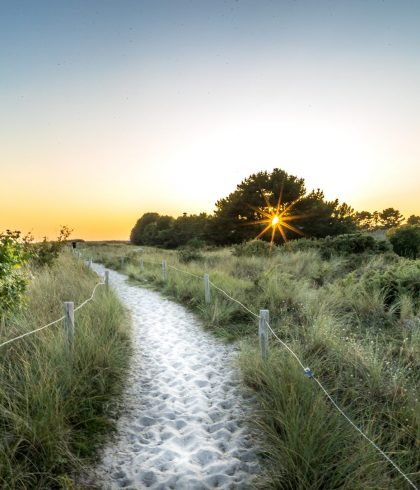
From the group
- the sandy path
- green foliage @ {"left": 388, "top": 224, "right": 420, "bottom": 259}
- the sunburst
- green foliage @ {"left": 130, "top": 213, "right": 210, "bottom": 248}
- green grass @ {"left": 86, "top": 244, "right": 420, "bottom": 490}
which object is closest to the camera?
green grass @ {"left": 86, "top": 244, "right": 420, "bottom": 490}

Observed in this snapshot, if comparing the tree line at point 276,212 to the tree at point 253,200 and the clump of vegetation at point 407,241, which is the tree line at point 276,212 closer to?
Result: the tree at point 253,200

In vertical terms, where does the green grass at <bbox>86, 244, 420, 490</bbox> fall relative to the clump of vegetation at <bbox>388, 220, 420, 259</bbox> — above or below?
below

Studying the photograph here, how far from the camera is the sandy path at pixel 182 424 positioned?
3.33 m

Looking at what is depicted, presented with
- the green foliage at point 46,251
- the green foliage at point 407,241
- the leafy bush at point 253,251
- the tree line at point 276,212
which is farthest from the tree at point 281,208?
the green foliage at point 46,251

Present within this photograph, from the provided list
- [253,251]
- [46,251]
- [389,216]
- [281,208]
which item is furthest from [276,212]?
[389,216]

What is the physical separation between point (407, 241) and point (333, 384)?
17.2m

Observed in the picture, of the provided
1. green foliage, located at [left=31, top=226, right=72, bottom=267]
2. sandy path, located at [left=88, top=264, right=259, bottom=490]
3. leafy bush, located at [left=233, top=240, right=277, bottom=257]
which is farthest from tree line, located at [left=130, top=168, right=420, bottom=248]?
sandy path, located at [left=88, top=264, right=259, bottom=490]

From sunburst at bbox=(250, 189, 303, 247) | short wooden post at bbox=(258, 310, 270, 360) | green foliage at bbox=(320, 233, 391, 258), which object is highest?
sunburst at bbox=(250, 189, 303, 247)

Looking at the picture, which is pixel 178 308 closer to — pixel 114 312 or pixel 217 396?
pixel 114 312

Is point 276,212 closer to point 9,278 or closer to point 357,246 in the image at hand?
point 357,246

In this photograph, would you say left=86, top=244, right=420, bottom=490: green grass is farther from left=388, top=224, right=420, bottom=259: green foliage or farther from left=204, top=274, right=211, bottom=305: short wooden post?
left=388, top=224, right=420, bottom=259: green foliage

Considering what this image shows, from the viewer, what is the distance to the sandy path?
10.9 feet

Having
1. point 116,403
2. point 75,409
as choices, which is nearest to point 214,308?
point 116,403

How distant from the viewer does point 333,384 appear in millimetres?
4605
